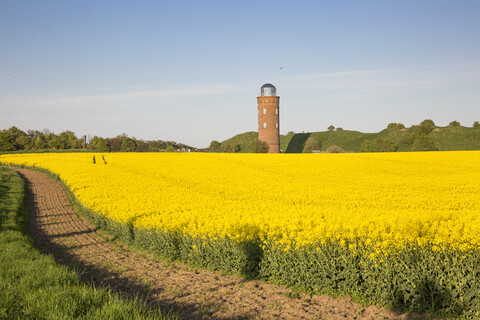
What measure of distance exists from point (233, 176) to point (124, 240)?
1590 centimetres

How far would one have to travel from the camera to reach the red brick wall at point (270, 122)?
247 ft

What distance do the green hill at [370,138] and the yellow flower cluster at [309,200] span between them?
56698 mm

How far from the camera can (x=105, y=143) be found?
99.0 metres

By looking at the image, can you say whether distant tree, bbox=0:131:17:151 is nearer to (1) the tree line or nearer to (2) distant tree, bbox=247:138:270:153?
(1) the tree line

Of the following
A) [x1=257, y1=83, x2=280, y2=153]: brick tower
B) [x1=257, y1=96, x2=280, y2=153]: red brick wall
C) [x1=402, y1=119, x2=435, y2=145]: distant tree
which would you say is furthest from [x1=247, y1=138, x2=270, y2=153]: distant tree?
[x1=402, y1=119, x2=435, y2=145]: distant tree

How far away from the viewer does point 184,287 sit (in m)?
9.81

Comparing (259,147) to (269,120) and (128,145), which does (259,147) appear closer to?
(269,120)

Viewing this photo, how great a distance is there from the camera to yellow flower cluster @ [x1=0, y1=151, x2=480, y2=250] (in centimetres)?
952

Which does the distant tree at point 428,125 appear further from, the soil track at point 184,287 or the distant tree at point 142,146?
the soil track at point 184,287

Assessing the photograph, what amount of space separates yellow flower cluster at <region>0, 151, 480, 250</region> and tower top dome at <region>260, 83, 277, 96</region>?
38.6 metres

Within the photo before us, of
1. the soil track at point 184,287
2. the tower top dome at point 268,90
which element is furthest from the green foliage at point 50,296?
the tower top dome at point 268,90

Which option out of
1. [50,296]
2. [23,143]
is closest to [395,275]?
[50,296]

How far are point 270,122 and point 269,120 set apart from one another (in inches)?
18.4

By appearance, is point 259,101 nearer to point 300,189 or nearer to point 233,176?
point 233,176
